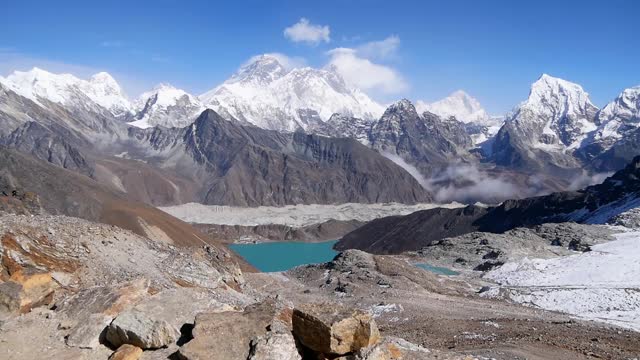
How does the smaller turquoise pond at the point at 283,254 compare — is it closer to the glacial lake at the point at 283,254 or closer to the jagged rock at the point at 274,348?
the glacial lake at the point at 283,254

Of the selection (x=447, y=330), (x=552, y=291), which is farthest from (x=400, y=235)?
(x=447, y=330)

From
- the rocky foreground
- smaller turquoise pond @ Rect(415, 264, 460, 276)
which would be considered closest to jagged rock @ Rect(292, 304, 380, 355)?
the rocky foreground

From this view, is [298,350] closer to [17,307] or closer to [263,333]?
[263,333]

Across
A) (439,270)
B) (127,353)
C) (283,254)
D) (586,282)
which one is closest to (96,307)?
(127,353)

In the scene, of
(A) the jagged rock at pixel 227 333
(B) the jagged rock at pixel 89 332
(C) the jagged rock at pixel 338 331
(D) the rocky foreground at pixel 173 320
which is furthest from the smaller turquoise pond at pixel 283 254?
(C) the jagged rock at pixel 338 331

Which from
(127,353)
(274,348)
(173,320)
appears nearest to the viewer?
(274,348)

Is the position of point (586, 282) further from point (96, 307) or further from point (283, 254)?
point (283, 254)

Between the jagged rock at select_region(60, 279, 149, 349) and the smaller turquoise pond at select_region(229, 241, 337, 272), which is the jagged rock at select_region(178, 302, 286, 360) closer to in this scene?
the jagged rock at select_region(60, 279, 149, 349)
